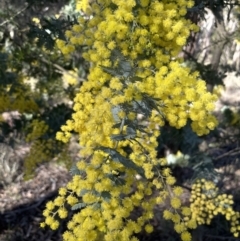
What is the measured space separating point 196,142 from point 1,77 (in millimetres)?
2046

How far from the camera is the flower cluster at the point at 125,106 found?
4.66ft

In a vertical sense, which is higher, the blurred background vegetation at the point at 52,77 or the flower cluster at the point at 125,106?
the blurred background vegetation at the point at 52,77

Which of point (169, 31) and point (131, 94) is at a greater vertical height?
point (169, 31)

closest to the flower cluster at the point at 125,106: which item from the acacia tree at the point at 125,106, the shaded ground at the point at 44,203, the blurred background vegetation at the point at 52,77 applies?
the acacia tree at the point at 125,106

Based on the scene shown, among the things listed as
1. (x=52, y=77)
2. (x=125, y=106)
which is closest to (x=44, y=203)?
(x=52, y=77)

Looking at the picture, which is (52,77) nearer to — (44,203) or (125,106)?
(44,203)

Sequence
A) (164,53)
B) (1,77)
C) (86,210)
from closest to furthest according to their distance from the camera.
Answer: (86,210)
(164,53)
(1,77)

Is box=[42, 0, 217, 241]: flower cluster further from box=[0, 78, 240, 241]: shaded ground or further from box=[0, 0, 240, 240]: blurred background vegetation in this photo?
box=[0, 78, 240, 241]: shaded ground

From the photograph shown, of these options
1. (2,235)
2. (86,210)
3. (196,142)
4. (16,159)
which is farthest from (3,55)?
(16,159)

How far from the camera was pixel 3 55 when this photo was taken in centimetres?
257

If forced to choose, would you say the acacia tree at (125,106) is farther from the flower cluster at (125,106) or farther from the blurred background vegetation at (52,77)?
the blurred background vegetation at (52,77)

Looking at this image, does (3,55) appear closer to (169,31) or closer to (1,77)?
(1,77)

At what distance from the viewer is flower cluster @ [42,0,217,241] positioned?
142 centimetres

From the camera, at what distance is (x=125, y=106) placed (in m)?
1.51
